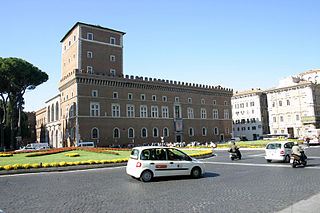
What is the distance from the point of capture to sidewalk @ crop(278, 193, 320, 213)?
589cm

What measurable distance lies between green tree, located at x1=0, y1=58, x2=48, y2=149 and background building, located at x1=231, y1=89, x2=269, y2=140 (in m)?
47.8

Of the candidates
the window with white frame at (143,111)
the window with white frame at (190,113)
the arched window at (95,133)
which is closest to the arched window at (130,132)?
the window with white frame at (143,111)

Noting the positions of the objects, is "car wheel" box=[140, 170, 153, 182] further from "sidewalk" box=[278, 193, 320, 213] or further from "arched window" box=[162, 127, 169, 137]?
"arched window" box=[162, 127, 169, 137]

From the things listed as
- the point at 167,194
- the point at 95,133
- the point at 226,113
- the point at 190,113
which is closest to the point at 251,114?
the point at 226,113

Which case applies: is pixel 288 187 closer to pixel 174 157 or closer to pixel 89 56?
pixel 174 157

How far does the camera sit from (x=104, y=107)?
42469mm

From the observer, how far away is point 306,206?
6195 mm

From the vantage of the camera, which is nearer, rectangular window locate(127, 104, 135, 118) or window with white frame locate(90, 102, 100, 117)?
window with white frame locate(90, 102, 100, 117)

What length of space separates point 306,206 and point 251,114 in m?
65.0

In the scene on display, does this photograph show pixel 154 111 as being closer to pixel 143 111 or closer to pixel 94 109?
pixel 143 111

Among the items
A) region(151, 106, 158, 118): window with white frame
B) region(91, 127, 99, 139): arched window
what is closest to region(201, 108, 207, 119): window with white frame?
region(151, 106, 158, 118): window with white frame

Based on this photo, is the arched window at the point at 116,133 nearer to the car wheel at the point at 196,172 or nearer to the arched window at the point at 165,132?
the arched window at the point at 165,132

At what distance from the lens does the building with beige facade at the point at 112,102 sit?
40938 millimetres

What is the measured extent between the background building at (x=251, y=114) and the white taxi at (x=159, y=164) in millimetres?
57085
